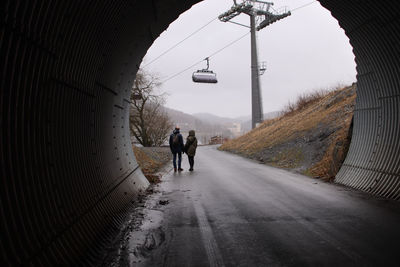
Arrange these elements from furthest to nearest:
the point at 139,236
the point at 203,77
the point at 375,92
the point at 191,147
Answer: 1. the point at 203,77
2. the point at 191,147
3. the point at 375,92
4. the point at 139,236

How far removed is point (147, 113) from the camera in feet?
127

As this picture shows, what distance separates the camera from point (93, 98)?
5801 millimetres

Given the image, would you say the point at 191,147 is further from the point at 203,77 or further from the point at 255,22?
the point at 255,22

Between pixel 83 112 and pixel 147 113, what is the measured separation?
1330 inches

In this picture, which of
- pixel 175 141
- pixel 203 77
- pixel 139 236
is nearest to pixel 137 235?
pixel 139 236

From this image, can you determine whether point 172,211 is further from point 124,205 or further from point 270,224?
point 270,224

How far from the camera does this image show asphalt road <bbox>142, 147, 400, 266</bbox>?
423 cm

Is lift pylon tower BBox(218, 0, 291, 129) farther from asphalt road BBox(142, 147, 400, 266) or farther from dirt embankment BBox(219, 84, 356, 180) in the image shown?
asphalt road BBox(142, 147, 400, 266)

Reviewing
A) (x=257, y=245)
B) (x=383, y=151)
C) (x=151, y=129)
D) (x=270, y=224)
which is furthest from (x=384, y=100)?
(x=151, y=129)

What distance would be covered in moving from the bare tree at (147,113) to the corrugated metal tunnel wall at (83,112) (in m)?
24.9

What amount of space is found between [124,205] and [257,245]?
10.7 feet

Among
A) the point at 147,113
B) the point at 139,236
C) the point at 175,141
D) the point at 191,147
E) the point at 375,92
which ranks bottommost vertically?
the point at 139,236

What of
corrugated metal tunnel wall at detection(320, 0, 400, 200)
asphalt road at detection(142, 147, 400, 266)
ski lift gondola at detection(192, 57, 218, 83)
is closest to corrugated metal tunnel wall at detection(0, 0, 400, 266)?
corrugated metal tunnel wall at detection(320, 0, 400, 200)

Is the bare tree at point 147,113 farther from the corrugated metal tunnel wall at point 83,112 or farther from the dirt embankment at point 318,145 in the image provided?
the corrugated metal tunnel wall at point 83,112
